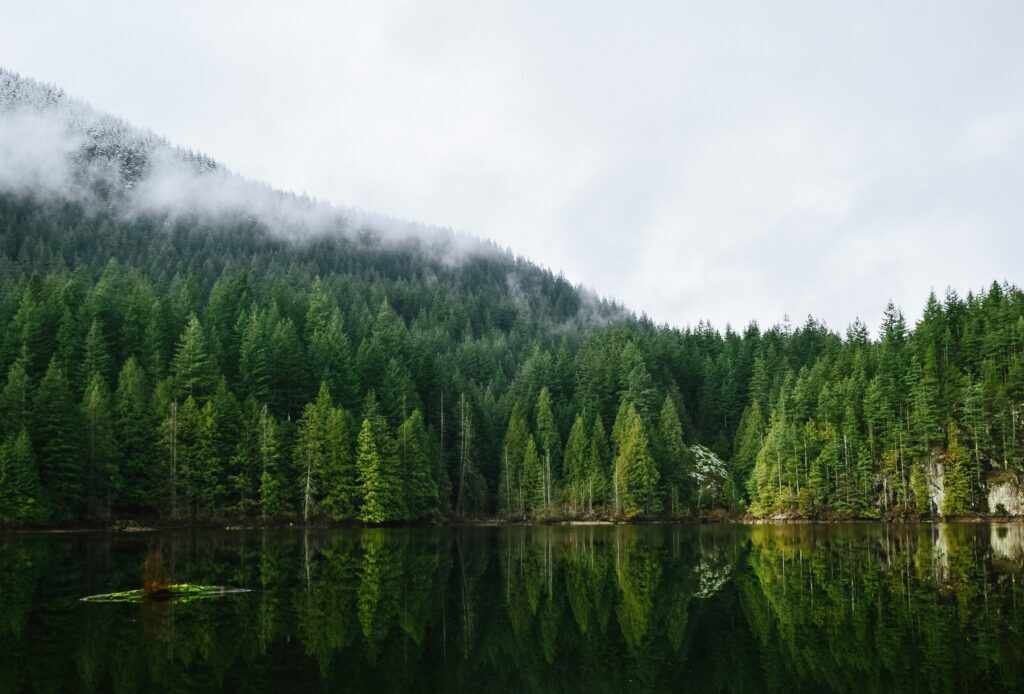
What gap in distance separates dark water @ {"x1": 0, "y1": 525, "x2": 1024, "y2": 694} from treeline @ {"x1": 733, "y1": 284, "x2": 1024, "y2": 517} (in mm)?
57382

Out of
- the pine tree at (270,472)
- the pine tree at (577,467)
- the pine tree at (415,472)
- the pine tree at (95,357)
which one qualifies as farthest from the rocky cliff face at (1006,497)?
the pine tree at (95,357)

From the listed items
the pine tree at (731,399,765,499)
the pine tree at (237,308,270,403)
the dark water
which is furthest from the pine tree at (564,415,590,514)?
the dark water

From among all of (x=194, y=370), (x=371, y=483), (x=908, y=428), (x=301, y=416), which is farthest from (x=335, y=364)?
(x=908, y=428)

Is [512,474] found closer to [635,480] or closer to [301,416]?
[635,480]

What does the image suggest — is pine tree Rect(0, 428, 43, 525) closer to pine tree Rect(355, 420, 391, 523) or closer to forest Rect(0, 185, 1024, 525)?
forest Rect(0, 185, 1024, 525)

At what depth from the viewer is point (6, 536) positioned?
66500 millimetres

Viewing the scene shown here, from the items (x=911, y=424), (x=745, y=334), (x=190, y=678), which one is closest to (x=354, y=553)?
(x=190, y=678)

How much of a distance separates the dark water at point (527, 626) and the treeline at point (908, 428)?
57382mm

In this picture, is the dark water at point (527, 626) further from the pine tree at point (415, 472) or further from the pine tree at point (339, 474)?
the pine tree at point (415, 472)

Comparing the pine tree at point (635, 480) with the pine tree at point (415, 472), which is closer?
the pine tree at point (415, 472)

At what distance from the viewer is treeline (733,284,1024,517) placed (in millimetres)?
98688

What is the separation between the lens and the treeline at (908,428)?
98.7 meters

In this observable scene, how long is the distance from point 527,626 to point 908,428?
3735 inches

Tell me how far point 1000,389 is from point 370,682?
104m
